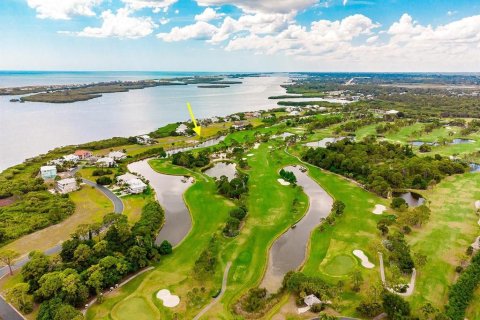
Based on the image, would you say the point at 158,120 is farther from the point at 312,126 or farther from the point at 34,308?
the point at 34,308

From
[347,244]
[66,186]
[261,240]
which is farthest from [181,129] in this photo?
[347,244]

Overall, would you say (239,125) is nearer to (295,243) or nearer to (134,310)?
(295,243)

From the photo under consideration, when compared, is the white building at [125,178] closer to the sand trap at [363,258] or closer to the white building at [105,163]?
the white building at [105,163]

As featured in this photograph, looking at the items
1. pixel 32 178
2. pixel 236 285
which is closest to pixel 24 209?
pixel 32 178

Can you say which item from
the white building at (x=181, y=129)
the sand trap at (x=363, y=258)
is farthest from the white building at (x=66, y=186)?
the white building at (x=181, y=129)

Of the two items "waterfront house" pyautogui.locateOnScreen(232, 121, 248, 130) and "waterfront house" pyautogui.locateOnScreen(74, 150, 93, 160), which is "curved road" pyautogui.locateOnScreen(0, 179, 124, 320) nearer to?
"waterfront house" pyautogui.locateOnScreen(74, 150, 93, 160)

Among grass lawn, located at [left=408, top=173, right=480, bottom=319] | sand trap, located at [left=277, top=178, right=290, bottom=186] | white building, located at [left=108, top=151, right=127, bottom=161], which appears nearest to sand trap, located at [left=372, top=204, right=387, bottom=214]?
grass lawn, located at [left=408, top=173, right=480, bottom=319]
